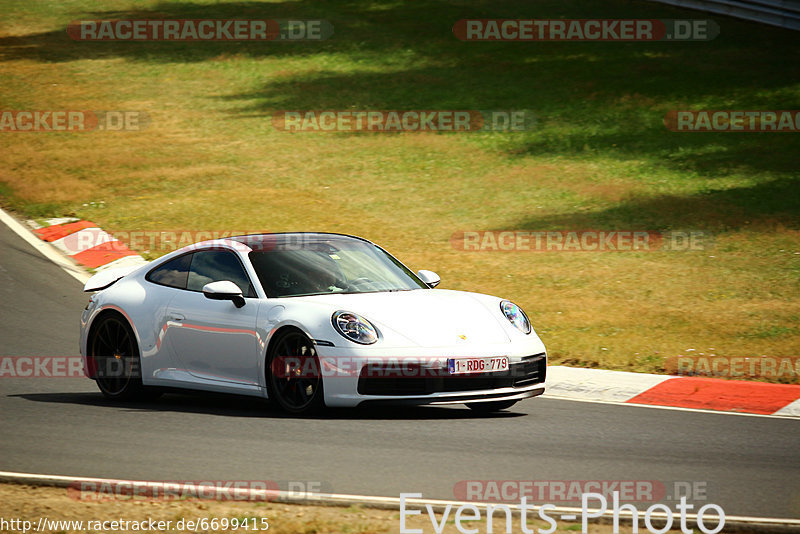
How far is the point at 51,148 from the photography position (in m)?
24.2

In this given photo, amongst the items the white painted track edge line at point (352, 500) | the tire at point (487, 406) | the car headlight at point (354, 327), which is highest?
the car headlight at point (354, 327)

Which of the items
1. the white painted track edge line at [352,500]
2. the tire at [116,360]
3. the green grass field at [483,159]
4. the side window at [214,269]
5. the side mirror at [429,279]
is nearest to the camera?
the white painted track edge line at [352,500]

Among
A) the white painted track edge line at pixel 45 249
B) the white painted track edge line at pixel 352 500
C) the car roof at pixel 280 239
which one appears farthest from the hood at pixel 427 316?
the white painted track edge line at pixel 45 249

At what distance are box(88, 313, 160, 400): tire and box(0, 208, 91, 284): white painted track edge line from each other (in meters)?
5.24

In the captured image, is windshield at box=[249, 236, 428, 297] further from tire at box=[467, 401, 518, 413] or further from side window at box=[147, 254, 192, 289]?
tire at box=[467, 401, 518, 413]

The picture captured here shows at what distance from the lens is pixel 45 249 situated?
656 inches

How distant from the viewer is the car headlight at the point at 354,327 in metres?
8.26

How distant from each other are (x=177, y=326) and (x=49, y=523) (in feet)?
12.5

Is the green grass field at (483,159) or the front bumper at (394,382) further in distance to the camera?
the green grass field at (483,159)

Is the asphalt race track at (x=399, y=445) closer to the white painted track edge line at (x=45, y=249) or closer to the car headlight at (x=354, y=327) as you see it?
the car headlight at (x=354, y=327)

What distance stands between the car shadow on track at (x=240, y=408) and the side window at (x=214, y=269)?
36.0 inches

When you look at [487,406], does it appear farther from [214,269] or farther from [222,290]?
[214,269]

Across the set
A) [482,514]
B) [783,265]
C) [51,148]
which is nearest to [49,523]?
[482,514]

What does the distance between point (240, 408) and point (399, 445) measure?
6.99 feet
